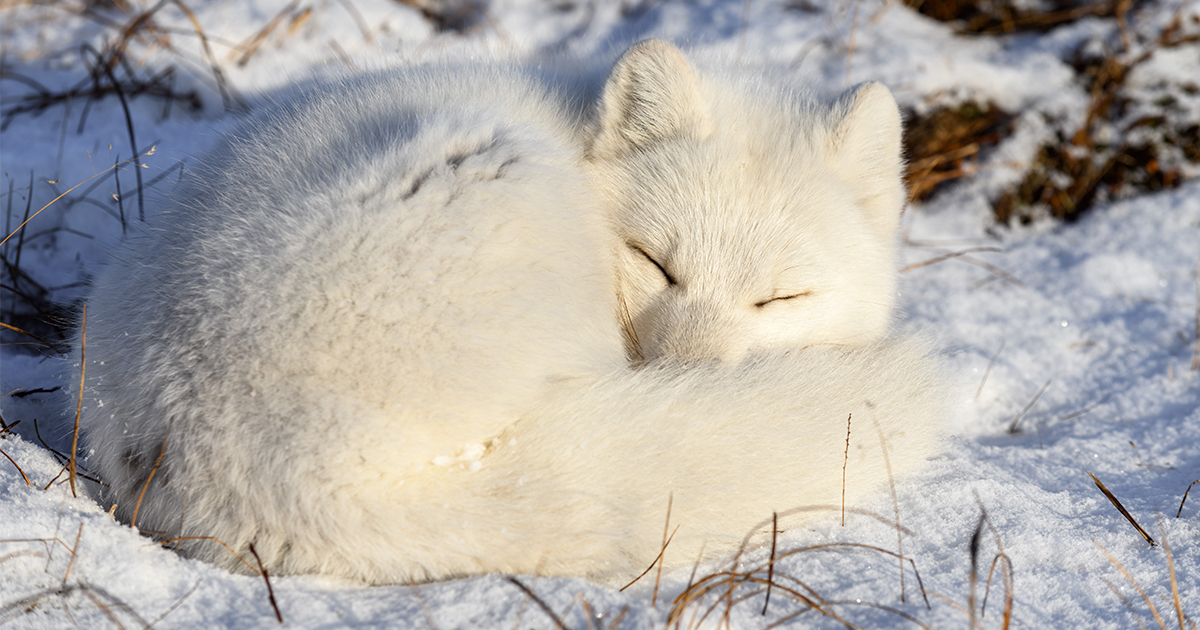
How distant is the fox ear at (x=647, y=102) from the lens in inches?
84.5

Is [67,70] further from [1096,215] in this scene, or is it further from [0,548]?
[1096,215]

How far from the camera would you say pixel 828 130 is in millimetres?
2271

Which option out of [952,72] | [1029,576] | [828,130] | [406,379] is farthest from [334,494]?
[952,72]

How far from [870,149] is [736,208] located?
0.57m

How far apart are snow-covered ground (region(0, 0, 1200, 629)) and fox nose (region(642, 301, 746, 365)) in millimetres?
480

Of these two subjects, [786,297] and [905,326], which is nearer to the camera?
[786,297]

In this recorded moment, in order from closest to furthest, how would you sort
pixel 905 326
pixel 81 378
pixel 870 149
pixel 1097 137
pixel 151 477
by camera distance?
pixel 151 477, pixel 81 378, pixel 870 149, pixel 905 326, pixel 1097 137

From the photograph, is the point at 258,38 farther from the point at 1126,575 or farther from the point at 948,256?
the point at 1126,575

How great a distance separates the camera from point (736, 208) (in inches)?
82.7

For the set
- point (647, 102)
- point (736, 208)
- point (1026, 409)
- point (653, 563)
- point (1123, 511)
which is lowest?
point (1026, 409)

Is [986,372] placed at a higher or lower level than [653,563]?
lower

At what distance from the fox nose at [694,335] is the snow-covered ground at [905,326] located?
48 centimetres

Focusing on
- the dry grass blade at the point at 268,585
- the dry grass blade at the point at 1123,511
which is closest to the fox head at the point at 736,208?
the dry grass blade at the point at 1123,511

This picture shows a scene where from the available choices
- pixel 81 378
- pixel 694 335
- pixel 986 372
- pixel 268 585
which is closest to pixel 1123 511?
pixel 986 372
